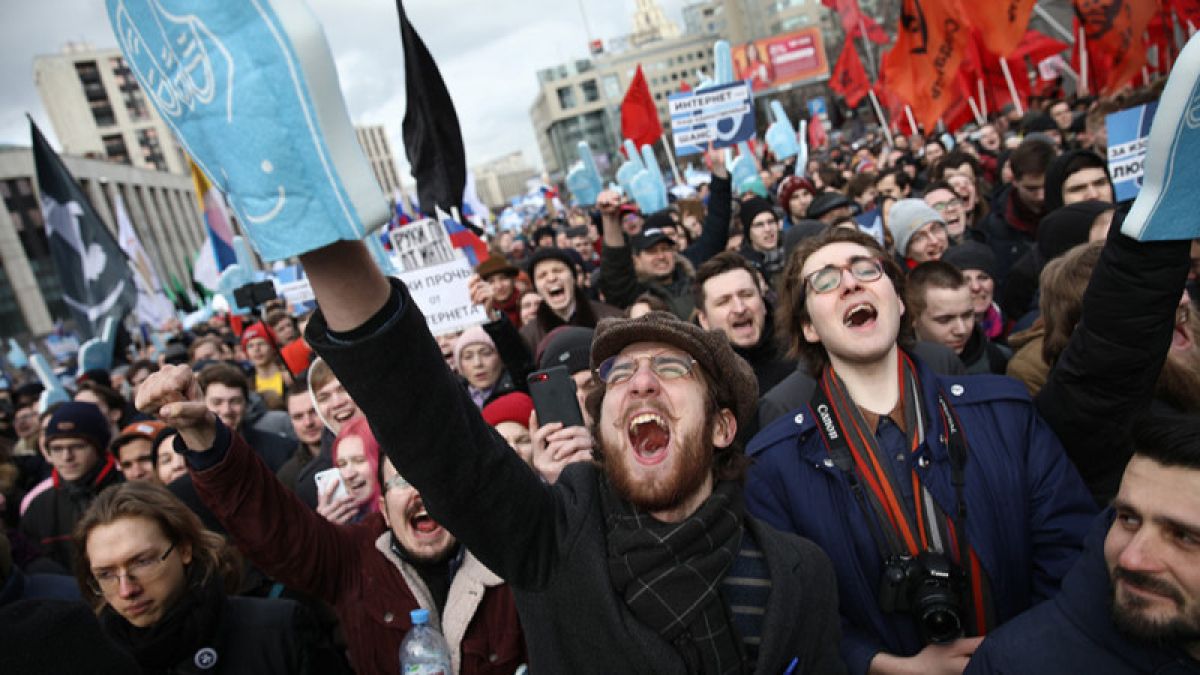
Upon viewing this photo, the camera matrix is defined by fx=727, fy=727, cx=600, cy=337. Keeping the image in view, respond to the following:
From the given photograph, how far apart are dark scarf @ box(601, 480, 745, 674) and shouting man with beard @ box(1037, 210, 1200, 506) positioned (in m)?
1.03

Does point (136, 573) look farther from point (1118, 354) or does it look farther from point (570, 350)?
point (1118, 354)

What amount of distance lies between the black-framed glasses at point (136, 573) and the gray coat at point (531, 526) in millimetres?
1485

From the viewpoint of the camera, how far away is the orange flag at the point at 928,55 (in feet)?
30.5

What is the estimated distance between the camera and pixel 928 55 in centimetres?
977

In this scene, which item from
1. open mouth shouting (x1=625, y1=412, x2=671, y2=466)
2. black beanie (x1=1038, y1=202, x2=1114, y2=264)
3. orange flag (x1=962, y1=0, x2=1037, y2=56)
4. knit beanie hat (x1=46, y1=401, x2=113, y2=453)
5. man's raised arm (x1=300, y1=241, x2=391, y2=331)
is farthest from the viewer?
orange flag (x1=962, y1=0, x2=1037, y2=56)

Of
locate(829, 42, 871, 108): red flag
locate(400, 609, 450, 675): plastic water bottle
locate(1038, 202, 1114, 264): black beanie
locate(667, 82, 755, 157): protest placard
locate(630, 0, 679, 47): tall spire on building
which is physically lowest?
locate(400, 609, 450, 675): plastic water bottle

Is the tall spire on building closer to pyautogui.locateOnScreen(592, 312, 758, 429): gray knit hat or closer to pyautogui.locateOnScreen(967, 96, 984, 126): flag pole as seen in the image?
pyautogui.locateOnScreen(967, 96, 984, 126): flag pole

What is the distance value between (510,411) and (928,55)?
366 inches

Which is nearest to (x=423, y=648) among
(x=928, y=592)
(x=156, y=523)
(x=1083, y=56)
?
(x=156, y=523)

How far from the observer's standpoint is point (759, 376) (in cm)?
359

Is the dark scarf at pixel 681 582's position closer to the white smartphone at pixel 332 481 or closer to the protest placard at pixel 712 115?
the white smartphone at pixel 332 481

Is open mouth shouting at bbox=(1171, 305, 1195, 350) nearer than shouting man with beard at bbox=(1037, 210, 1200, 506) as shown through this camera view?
No

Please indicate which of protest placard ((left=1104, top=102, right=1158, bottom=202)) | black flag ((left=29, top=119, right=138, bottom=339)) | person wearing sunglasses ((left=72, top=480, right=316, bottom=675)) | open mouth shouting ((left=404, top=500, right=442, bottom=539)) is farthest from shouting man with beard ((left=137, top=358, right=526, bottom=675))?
black flag ((left=29, top=119, right=138, bottom=339))

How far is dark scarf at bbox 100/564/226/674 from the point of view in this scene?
2.25 m
